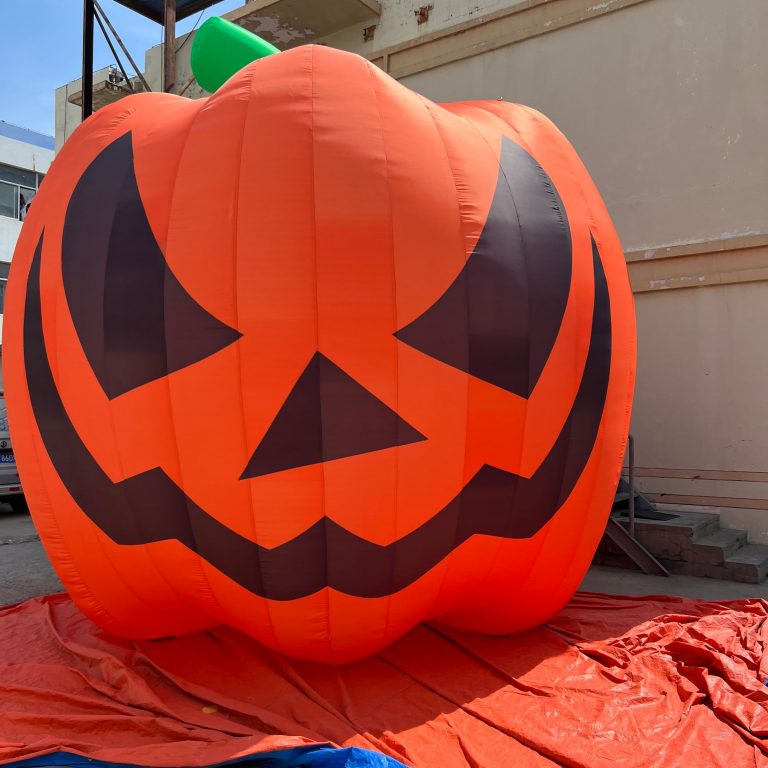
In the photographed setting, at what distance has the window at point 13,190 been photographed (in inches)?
870

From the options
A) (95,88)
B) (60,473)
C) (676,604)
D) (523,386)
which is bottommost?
(676,604)

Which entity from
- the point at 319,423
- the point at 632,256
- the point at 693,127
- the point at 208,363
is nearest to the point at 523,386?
the point at 319,423

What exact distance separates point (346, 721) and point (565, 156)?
282cm

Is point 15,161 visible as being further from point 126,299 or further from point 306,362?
point 306,362

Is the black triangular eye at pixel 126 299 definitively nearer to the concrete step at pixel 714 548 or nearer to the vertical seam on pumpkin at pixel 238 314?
the vertical seam on pumpkin at pixel 238 314

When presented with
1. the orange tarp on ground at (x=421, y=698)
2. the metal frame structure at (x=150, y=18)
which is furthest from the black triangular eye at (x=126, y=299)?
the metal frame structure at (x=150, y=18)

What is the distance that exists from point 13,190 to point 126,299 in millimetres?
22400

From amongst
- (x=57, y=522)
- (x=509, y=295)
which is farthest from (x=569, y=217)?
(x=57, y=522)

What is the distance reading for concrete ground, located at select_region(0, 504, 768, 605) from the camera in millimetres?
5375

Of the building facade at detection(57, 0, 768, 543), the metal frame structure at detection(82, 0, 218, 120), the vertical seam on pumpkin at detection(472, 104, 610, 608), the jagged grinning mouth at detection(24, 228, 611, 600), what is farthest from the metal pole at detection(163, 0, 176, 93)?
the jagged grinning mouth at detection(24, 228, 611, 600)

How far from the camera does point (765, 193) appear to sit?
665 centimetres

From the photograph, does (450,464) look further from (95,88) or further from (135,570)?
(95,88)

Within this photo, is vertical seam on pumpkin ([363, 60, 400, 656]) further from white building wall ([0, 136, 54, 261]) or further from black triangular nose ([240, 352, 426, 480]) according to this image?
white building wall ([0, 136, 54, 261])

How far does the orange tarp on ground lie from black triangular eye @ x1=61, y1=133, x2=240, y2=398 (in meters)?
1.34
